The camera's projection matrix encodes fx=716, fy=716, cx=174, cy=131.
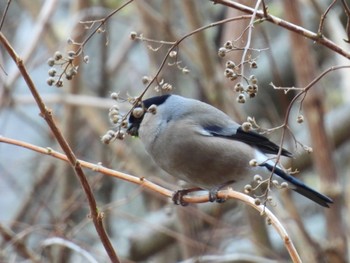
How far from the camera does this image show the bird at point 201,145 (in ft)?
6.91

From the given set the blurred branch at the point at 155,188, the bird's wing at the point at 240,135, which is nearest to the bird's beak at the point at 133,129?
the bird's wing at the point at 240,135

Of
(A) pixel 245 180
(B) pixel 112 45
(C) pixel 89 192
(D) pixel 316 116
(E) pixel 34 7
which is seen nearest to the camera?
(C) pixel 89 192

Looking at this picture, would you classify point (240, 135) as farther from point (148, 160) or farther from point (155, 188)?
point (148, 160)

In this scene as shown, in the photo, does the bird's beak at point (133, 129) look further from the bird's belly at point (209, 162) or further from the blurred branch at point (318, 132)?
the blurred branch at point (318, 132)

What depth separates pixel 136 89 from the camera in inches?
177

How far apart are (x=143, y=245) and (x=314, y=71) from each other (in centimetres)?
114

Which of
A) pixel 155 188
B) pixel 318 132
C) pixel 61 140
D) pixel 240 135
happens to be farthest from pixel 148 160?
pixel 61 140

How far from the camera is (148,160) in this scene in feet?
12.7

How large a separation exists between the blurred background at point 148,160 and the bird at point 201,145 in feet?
Answer: 0.60

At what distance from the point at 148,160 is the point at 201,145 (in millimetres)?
1718

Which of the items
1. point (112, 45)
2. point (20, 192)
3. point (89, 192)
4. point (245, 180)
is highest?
point (112, 45)

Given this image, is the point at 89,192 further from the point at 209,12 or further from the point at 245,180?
the point at 209,12

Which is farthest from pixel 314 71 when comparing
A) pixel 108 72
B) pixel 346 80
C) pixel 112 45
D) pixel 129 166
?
pixel 112 45

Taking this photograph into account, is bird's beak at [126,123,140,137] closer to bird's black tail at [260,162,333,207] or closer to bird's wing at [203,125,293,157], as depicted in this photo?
bird's wing at [203,125,293,157]
